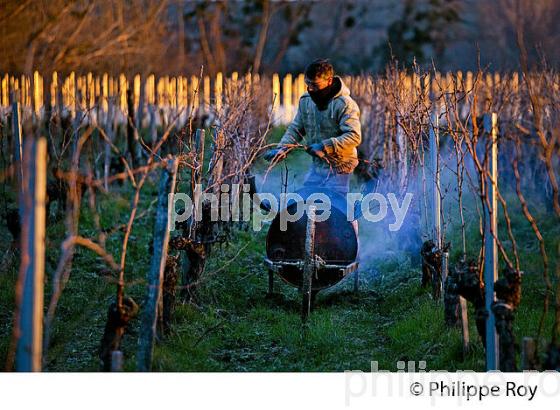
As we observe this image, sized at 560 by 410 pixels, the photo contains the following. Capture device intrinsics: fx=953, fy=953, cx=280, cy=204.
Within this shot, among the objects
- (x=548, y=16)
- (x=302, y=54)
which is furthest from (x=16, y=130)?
(x=302, y=54)

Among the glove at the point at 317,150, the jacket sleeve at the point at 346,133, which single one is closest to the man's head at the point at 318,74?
the jacket sleeve at the point at 346,133

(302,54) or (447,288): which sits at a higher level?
(302,54)

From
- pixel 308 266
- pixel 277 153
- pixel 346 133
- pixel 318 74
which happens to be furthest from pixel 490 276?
pixel 318 74

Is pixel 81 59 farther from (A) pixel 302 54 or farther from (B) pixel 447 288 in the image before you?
(A) pixel 302 54

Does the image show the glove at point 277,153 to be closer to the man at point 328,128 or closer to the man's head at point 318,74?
the man at point 328,128

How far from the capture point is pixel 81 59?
53.7ft

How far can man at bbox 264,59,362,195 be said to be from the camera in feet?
25.1

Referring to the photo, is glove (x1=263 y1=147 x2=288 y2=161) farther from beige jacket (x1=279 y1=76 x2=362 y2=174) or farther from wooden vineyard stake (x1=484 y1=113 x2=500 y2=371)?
wooden vineyard stake (x1=484 y1=113 x2=500 y2=371)

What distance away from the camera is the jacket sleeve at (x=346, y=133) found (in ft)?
24.8

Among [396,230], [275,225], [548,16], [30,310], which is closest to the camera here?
[30,310]

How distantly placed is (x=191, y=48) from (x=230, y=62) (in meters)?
1.38

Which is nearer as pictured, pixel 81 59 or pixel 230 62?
pixel 81 59

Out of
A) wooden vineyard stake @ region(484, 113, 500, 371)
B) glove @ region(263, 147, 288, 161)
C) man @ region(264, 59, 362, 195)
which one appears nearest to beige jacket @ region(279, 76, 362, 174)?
man @ region(264, 59, 362, 195)

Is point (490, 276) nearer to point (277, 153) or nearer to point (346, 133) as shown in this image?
point (277, 153)
